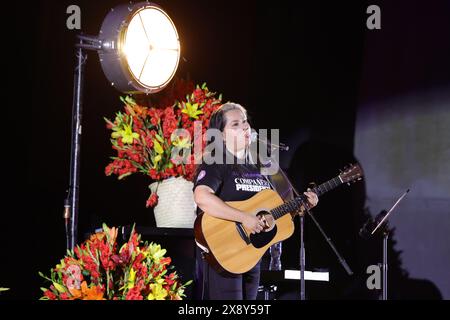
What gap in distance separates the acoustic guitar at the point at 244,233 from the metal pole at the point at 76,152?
33.5 inches

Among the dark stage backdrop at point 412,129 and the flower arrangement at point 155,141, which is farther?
Result: the dark stage backdrop at point 412,129

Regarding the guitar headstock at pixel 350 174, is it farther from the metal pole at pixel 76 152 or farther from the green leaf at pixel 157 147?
the metal pole at pixel 76 152

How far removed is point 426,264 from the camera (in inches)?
203

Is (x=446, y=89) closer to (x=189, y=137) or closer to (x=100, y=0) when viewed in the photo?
(x=189, y=137)

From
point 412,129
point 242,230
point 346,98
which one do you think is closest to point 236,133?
point 242,230

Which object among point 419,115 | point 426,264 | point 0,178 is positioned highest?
point 419,115

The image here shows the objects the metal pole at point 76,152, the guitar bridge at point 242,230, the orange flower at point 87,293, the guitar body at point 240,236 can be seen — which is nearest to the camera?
the orange flower at point 87,293

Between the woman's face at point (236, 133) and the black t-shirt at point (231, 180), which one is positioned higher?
the woman's face at point (236, 133)

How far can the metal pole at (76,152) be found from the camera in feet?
9.84

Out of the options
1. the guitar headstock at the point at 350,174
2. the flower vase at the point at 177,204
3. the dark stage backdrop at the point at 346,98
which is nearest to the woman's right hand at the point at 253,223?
the flower vase at the point at 177,204

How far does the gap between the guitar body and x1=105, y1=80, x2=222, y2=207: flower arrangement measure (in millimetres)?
411

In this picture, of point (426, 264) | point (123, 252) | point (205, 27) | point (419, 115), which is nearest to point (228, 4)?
point (205, 27)

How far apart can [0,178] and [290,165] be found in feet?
8.49

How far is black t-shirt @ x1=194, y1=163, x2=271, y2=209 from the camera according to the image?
3.64 metres
